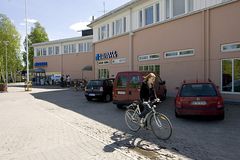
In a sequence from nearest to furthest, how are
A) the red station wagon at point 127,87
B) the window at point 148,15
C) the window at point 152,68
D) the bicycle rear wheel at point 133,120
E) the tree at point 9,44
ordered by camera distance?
the bicycle rear wheel at point 133,120
the red station wagon at point 127,87
the window at point 152,68
the window at point 148,15
the tree at point 9,44

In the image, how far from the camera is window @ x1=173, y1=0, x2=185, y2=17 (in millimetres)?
16016

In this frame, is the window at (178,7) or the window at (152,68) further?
the window at (152,68)

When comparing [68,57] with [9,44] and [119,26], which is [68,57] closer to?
[119,26]

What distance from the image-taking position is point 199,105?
8.45m

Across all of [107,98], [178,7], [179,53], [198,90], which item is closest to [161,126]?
[198,90]

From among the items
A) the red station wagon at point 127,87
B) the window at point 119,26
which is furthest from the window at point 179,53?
the window at point 119,26

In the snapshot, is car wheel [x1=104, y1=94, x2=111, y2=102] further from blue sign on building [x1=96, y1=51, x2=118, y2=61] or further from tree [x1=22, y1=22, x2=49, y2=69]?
tree [x1=22, y1=22, x2=49, y2=69]

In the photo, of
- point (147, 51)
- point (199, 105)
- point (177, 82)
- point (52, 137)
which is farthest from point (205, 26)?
point (52, 137)

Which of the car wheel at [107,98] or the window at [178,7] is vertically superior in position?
the window at [178,7]

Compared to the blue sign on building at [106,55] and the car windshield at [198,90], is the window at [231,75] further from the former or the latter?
the blue sign on building at [106,55]

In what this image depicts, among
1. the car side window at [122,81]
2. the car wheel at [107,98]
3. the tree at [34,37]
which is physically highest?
the tree at [34,37]

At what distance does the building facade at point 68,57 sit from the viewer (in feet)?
115

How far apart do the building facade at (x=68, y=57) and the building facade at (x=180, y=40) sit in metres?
11.2

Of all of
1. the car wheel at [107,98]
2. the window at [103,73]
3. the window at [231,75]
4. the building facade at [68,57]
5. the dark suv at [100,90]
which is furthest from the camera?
the building facade at [68,57]
